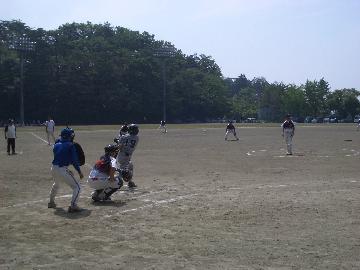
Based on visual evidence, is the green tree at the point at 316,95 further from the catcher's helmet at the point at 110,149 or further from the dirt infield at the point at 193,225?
the catcher's helmet at the point at 110,149

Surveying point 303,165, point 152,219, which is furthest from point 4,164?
point 152,219

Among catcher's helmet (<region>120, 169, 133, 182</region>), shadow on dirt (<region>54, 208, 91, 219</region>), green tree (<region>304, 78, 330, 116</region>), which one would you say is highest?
green tree (<region>304, 78, 330, 116</region>)

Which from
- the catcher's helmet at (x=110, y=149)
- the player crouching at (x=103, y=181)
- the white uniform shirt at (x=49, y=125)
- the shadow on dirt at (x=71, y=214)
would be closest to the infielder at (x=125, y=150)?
the catcher's helmet at (x=110, y=149)

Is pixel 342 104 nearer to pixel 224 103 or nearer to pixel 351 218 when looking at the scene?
pixel 224 103

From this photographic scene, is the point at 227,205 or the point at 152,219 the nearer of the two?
the point at 152,219

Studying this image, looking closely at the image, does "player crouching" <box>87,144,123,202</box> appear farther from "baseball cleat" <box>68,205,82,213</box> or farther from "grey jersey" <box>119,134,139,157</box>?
"grey jersey" <box>119,134,139,157</box>

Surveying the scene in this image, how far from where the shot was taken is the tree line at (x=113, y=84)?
90688mm

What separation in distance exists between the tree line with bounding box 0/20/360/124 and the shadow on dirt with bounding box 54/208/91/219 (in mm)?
80989

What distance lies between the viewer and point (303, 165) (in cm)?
1902

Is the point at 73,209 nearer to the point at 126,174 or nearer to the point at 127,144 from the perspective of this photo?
the point at 126,174

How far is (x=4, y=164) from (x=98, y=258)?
14.8m

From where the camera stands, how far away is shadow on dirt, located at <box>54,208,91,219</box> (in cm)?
962

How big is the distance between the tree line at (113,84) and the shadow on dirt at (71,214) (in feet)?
266

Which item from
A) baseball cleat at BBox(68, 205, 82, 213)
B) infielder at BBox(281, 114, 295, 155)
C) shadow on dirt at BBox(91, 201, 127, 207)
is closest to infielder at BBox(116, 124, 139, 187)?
shadow on dirt at BBox(91, 201, 127, 207)
